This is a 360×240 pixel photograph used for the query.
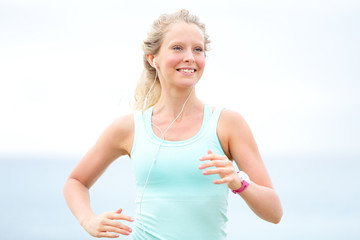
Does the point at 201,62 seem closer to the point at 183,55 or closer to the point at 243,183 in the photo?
the point at 183,55

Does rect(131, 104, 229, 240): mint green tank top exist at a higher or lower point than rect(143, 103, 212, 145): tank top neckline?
lower

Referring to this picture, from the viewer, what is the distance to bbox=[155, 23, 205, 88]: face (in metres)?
2.37

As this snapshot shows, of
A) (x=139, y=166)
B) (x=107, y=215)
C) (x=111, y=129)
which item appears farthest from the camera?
(x=111, y=129)

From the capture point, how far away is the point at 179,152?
2.31 meters

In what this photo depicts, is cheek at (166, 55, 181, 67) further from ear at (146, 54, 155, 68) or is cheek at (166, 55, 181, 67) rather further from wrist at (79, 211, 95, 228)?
wrist at (79, 211, 95, 228)

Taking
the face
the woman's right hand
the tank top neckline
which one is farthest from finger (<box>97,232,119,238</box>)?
the face

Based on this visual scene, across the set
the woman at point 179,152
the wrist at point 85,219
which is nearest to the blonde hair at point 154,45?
the woman at point 179,152

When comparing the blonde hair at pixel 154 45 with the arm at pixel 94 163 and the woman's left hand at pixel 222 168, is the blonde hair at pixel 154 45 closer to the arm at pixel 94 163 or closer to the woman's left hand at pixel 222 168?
the arm at pixel 94 163

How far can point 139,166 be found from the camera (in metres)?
2.38

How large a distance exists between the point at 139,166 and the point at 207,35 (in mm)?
735

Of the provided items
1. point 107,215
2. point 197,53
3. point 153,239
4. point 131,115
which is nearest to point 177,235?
point 153,239

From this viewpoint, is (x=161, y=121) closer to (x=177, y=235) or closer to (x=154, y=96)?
(x=154, y=96)

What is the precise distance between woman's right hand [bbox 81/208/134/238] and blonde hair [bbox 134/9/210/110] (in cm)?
67

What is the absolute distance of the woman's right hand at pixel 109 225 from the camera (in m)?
2.11
